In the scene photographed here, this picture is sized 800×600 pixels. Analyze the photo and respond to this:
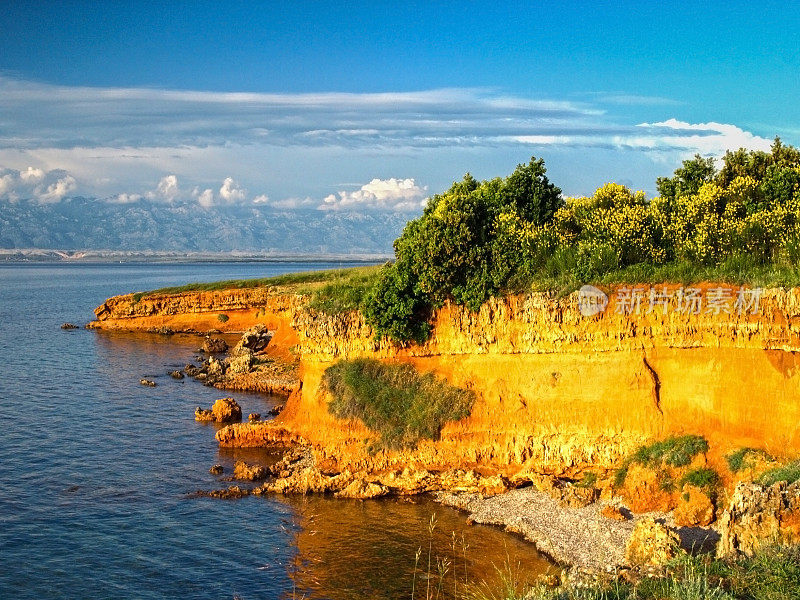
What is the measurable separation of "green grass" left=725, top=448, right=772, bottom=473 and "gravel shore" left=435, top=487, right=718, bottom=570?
2835mm

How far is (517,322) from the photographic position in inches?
1115

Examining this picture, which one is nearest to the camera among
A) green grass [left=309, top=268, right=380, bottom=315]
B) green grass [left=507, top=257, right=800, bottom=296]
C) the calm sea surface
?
the calm sea surface

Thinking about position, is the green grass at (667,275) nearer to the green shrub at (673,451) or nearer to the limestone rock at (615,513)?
the green shrub at (673,451)

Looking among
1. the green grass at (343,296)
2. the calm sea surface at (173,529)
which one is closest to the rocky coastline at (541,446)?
the green grass at (343,296)

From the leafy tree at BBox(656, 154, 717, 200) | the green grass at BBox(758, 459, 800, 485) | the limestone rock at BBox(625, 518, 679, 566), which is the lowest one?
the limestone rock at BBox(625, 518, 679, 566)

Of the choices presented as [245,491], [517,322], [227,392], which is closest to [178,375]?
[227,392]

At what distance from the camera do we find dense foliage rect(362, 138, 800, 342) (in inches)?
1142

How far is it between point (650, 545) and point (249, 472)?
16250 millimetres

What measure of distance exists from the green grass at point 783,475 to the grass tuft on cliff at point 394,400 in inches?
430

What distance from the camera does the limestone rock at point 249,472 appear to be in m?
29.2

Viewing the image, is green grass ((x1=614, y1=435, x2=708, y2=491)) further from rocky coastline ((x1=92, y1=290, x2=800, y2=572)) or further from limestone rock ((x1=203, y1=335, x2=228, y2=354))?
limestone rock ((x1=203, y1=335, x2=228, y2=354))

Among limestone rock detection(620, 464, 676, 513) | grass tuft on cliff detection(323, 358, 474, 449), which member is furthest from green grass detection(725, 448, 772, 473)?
grass tuft on cliff detection(323, 358, 474, 449)

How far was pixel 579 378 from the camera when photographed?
27469 millimetres

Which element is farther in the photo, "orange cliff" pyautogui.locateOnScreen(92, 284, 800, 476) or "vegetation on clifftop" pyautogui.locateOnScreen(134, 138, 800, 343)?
"vegetation on clifftop" pyautogui.locateOnScreen(134, 138, 800, 343)
